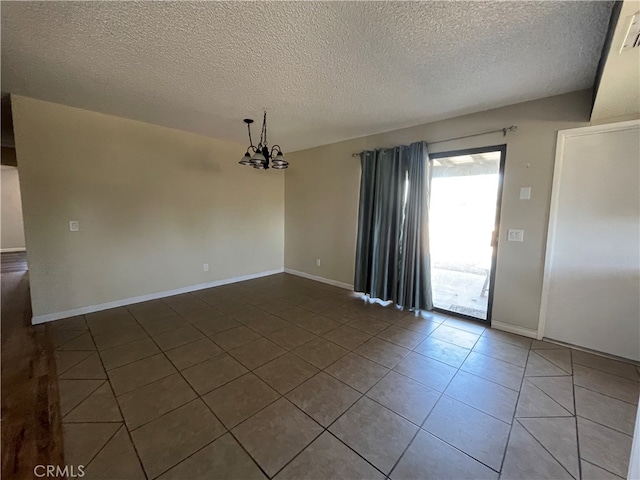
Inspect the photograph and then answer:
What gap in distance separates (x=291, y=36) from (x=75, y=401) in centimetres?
293

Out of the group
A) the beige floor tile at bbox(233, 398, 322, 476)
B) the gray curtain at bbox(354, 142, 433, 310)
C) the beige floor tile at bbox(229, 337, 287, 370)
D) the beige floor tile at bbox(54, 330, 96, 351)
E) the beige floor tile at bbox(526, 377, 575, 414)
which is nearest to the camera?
the beige floor tile at bbox(233, 398, 322, 476)

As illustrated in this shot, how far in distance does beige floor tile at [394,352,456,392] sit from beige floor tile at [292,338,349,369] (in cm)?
55

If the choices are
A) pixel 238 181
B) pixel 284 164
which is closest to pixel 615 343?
pixel 284 164

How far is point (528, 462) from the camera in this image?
141cm

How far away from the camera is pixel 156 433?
5.09 ft

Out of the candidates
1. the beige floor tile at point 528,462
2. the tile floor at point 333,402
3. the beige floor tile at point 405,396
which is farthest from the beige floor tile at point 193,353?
the beige floor tile at point 528,462

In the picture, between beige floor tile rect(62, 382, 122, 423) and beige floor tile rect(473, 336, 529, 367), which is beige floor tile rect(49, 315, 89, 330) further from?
beige floor tile rect(473, 336, 529, 367)

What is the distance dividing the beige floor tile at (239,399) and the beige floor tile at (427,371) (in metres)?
1.11

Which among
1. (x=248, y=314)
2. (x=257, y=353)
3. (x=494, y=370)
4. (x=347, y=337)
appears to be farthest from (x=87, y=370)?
(x=494, y=370)

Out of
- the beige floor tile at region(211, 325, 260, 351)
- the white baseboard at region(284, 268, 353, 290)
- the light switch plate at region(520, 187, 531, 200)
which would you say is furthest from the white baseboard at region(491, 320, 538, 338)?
the beige floor tile at region(211, 325, 260, 351)

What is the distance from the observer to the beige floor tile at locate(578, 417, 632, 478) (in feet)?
4.58

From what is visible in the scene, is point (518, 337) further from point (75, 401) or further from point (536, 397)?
point (75, 401)

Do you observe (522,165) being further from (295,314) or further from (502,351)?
(295,314)

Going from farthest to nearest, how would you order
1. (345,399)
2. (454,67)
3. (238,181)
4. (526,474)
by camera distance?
(238,181), (454,67), (345,399), (526,474)
